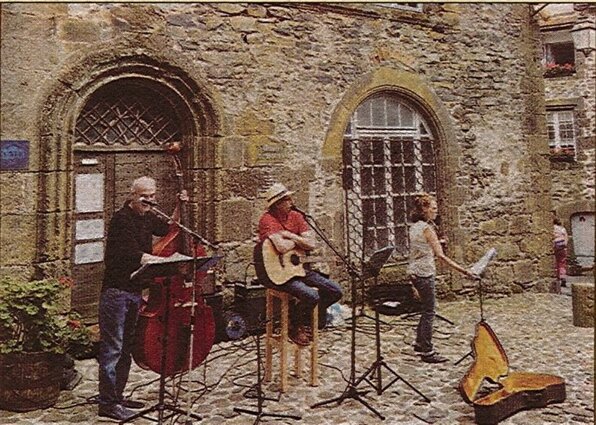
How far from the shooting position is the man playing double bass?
9.48 ft

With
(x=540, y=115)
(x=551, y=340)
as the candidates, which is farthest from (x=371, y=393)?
(x=540, y=115)

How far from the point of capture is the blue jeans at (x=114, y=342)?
114 inches

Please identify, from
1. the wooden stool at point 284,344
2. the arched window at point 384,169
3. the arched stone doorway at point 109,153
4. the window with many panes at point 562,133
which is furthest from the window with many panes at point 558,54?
the wooden stool at point 284,344

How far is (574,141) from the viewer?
5.26 metres

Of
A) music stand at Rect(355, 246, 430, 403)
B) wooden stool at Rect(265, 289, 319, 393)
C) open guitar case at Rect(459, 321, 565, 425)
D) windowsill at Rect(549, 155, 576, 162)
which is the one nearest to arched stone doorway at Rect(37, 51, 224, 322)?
wooden stool at Rect(265, 289, 319, 393)

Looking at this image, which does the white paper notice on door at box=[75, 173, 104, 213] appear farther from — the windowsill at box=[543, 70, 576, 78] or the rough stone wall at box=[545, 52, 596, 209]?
the windowsill at box=[543, 70, 576, 78]

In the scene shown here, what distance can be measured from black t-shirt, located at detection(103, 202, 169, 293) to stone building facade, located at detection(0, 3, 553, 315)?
2.46 ft

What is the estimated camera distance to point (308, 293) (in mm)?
3191

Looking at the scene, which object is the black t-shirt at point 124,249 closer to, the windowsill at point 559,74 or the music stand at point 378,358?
the music stand at point 378,358

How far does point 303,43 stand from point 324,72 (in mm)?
298

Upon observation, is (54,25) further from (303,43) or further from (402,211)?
(402,211)

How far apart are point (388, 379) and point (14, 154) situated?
2.73 m

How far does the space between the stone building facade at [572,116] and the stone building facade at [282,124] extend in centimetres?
17

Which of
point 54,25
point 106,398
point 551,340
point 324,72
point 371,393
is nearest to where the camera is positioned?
point 106,398
